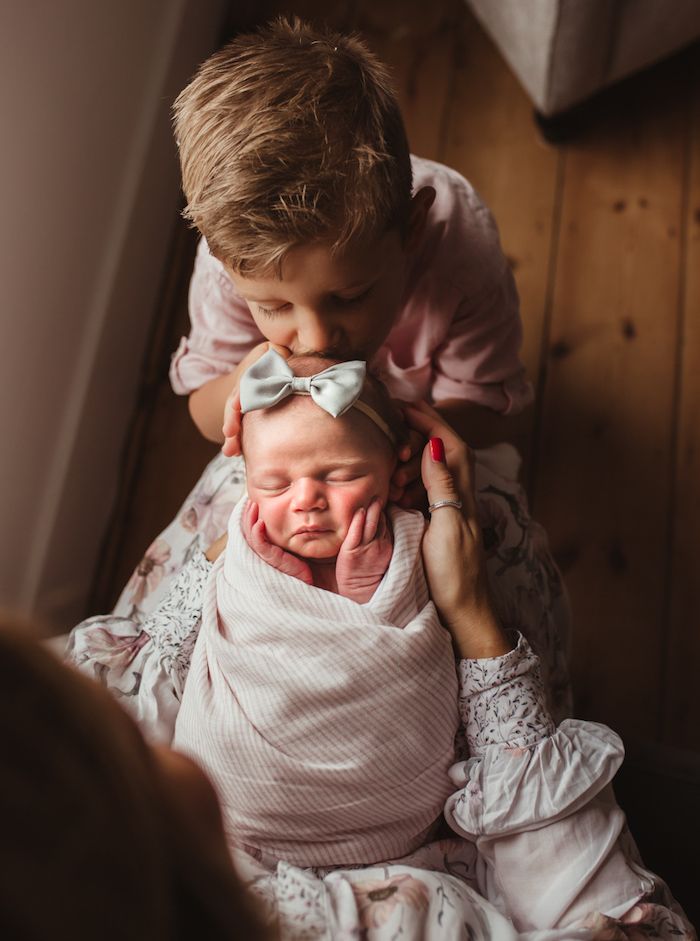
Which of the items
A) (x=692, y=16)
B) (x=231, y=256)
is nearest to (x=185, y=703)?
A: (x=231, y=256)

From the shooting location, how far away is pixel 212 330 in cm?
124

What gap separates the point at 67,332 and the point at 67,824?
1196mm

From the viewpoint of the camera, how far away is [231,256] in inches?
36.2

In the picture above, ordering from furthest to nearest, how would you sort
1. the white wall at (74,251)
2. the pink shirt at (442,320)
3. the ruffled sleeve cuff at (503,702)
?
the white wall at (74,251) → the pink shirt at (442,320) → the ruffled sleeve cuff at (503,702)

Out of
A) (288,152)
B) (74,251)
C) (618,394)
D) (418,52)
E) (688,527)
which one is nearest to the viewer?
(288,152)

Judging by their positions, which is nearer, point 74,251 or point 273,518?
point 273,518

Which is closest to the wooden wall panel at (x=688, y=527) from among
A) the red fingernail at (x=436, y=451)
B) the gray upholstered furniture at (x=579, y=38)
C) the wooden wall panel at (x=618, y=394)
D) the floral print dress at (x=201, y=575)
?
the wooden wall panel at (x=618, y=394)

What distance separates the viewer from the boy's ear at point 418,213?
3.33 ft

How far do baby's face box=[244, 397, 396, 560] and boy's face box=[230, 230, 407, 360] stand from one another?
3.6 inches

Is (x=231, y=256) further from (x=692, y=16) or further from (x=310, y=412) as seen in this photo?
(x=692, y=16)

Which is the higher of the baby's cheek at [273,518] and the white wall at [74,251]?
the white wall at [74,251]

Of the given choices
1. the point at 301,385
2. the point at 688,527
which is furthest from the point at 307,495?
the point at 688,527

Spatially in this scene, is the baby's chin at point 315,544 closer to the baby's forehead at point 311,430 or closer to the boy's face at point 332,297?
the baby's forehead at point 311,430

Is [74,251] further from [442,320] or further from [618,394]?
[618,394]
